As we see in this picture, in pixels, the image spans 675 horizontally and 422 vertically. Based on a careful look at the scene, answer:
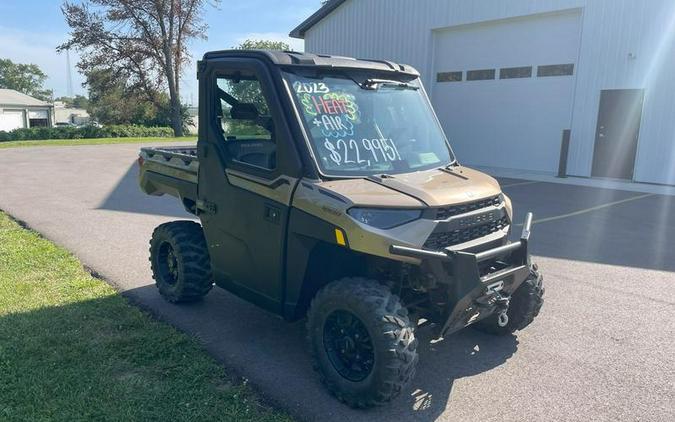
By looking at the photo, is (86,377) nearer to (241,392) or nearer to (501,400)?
(241,392)

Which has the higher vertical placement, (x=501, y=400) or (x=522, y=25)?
(x=522, y=25)

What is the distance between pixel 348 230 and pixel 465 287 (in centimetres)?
78

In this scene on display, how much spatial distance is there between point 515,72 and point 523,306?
12.9 meters

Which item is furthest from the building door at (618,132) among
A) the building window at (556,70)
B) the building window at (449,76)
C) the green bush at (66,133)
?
the green bush at (66,133)

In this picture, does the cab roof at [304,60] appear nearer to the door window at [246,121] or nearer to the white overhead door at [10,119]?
the door window at [246,121]

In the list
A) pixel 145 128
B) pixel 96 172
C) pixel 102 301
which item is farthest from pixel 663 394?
pixel 145 128

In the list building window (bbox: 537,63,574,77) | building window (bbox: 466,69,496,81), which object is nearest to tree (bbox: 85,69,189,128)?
building window (bbox: 466,69,496,81)

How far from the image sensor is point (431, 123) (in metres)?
4.19

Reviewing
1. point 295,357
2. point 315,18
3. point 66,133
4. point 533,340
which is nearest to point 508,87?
point 315,18

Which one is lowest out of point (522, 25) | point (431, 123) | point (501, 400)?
point (501, 400)

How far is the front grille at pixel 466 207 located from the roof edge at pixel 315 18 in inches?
678

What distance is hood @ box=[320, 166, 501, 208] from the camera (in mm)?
3158

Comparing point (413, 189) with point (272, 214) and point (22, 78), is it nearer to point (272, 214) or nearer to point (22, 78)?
point (272, 214)

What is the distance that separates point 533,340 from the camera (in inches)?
169
